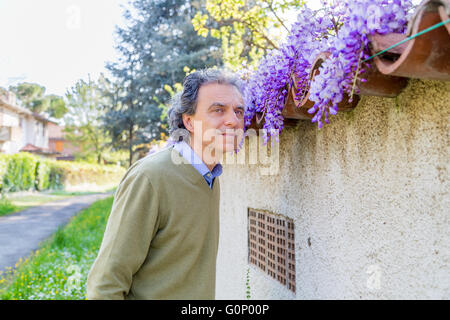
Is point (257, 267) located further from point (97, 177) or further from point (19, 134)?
point (19, 134)

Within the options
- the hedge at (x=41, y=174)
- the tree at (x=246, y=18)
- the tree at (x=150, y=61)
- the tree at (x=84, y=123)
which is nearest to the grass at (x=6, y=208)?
the hedge at (x=41, y=174)

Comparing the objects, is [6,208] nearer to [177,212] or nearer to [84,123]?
[177,212]

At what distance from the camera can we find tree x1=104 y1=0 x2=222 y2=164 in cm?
1678

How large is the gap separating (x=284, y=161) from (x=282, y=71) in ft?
2.28

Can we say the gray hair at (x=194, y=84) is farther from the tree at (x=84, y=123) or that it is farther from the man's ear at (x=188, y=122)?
the tree at (x=84, y=123)

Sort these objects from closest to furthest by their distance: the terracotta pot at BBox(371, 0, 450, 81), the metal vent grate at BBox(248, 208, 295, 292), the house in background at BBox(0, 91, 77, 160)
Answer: the terracotta pot at BBox(371, 0, 450, 81), the metal vent grate at BBox(248, 208, 295, 292), the house in background at BBox(0, 91, 77, 160)

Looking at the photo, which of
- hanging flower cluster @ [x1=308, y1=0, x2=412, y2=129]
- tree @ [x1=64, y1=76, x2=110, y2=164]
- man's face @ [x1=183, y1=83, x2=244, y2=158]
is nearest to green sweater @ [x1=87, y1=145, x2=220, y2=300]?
man's face @ [x1=183, y1=83, x2=244, y2=158]

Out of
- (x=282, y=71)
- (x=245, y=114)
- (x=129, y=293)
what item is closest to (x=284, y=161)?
(x=245, y=114)

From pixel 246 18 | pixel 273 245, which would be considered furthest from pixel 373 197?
pixel 246 18

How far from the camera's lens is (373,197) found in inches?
60.2

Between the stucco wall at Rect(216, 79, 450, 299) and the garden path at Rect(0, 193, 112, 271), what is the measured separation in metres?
7.08

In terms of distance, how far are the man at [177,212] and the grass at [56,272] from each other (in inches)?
152

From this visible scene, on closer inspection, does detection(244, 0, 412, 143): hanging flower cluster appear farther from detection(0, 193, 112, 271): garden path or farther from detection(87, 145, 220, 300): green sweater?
detection(0, 193, 112, 271): garden path

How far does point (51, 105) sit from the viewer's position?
167ft
